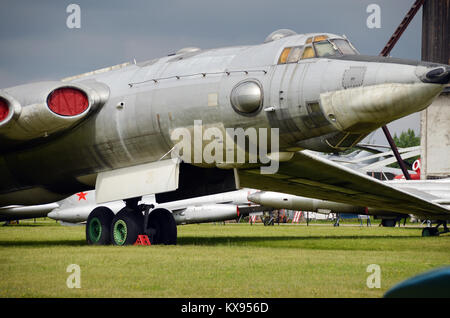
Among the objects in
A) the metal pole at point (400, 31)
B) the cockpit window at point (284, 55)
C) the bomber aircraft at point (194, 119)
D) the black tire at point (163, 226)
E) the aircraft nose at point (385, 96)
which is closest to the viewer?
the aircraft nose at point (385, 96)

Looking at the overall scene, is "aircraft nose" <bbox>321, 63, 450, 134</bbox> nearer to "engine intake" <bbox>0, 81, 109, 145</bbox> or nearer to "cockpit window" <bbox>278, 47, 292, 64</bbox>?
"cockpit window" <bbox>278, 47, 292, 64</bbox>

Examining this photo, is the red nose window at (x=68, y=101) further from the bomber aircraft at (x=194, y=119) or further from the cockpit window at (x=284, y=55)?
the cockpit window at (x=284, y=55)

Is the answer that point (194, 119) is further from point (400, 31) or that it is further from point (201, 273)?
point (400, 31)

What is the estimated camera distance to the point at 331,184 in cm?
1623

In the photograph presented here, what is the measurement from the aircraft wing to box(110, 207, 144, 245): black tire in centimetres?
280

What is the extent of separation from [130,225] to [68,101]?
11.0ft

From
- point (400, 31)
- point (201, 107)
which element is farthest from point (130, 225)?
point (400, 31)

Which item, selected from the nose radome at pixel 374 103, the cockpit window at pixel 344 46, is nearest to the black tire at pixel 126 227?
the nose radome at pixel 374 103

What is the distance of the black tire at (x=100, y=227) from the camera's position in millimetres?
14398

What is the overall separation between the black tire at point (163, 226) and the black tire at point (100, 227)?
1076mm

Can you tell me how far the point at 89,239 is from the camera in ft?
48.5

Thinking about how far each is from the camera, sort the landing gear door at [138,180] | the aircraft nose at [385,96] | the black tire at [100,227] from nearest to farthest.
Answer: the aircraft nose at [385,96] < the landing gear door at [138,180] < the black tire at [100,227]
